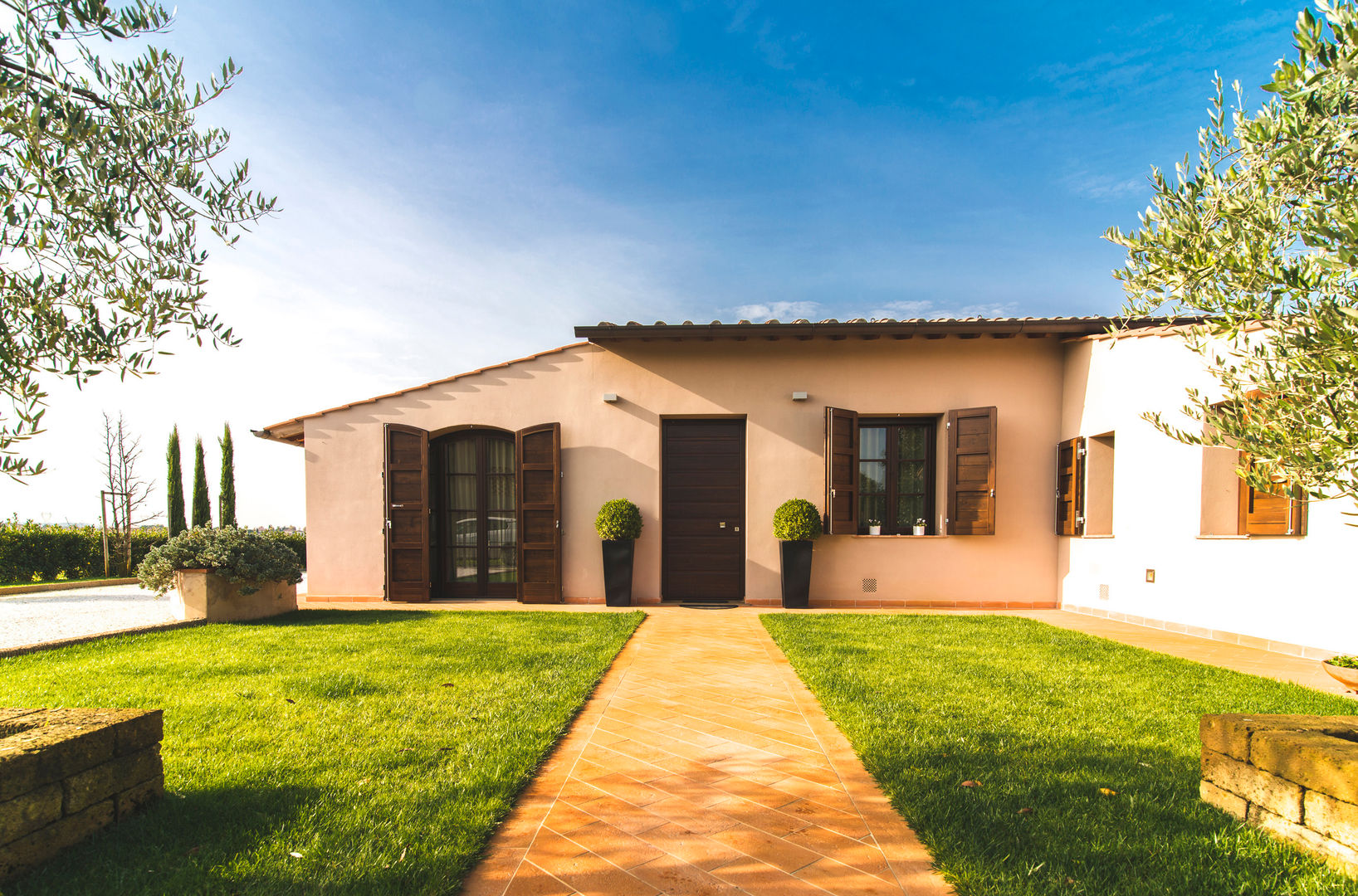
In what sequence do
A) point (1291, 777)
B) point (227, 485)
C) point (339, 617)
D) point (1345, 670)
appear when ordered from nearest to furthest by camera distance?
point (1291, 777)
point (1345, 670)
point (339, 617)
point (227, 485)

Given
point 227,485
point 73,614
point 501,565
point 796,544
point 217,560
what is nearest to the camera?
point 217,560

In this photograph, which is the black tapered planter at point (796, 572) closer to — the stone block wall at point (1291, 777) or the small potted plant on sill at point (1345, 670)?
the small potted plant on sill at point (1345, 670)

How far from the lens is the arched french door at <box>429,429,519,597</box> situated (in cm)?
891

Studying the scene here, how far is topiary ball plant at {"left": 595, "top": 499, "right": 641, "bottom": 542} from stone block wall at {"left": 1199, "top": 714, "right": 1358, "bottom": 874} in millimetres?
6216

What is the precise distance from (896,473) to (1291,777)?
666cm

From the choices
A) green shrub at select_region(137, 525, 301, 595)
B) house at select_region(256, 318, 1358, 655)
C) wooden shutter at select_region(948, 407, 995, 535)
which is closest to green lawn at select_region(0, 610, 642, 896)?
green shrub at select_region(137, 525, 301, 595)

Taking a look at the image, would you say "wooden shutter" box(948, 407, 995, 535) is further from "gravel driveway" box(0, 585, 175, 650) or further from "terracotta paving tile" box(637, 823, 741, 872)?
"gravel driveway" box(0, 585, 175, 650)

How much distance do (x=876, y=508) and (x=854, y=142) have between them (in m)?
6.25

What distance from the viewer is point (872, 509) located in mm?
8680

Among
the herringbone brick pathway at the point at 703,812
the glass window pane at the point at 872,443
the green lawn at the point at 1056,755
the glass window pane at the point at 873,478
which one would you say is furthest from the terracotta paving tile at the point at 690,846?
the glass window pane at the point at 872,443

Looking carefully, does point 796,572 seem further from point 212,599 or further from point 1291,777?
point 212,599

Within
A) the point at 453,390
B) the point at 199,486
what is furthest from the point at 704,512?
the point at 199,486

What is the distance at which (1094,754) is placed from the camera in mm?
2979

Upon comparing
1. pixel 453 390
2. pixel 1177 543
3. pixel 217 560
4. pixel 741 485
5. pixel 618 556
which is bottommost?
pixel 618 556
